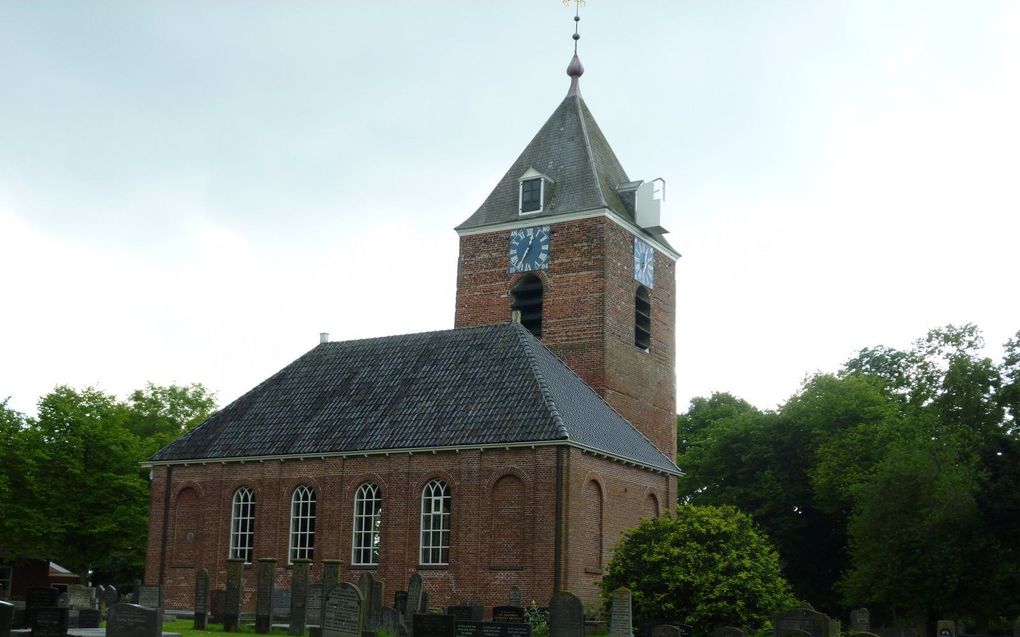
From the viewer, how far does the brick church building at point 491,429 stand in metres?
31.9

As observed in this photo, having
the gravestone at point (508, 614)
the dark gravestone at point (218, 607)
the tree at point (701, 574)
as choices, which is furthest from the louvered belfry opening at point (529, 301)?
the dark gravestone at point (218, 607)

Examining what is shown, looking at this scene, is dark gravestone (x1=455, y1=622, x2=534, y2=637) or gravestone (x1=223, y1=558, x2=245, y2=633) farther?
gravestone (x1=223, y1=558, x2=245, y2=633)

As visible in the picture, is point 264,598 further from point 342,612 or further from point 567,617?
point 567,617

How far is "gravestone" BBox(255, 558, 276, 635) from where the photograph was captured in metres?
26.8

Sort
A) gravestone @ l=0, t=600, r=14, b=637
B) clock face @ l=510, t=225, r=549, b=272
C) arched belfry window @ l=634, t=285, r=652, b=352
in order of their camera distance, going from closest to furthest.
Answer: gravestone @ l=0, t=600, r=14, b=637
clock face @ l=510, t=225, r=549, b=272
arched belfry window @ l=634, t=285, r=652, b=352

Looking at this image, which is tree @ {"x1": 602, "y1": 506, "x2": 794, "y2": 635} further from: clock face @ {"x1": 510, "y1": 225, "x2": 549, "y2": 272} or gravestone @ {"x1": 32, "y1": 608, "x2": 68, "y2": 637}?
gravestone @ {"x1": 32, "y1": 608, "x2": 68, "y2": 637}

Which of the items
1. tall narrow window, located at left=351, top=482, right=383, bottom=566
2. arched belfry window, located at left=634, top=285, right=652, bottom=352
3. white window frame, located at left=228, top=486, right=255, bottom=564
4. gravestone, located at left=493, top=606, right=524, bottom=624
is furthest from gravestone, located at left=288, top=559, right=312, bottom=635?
arched belfry window, located at left=634, top=285, right=652, bottom=352

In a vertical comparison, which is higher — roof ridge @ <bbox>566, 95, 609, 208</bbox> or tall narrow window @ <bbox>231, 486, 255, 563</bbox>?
roof ridge @ <bbox>566, 95, 609, 208</bbox>

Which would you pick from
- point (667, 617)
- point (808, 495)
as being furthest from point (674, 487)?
point (808, 495)

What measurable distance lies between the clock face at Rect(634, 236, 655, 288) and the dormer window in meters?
3.62

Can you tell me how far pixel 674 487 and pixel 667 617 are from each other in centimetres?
1012

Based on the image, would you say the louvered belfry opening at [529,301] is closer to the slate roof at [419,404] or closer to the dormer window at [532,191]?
the slate roof at [419,404]

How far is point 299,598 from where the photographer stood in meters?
27.4

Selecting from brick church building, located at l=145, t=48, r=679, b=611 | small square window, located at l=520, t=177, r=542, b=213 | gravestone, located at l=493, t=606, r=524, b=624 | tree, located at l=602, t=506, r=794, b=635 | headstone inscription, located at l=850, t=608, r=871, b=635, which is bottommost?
headstone inscription, located at l=850, t=608, r=871, b=635
